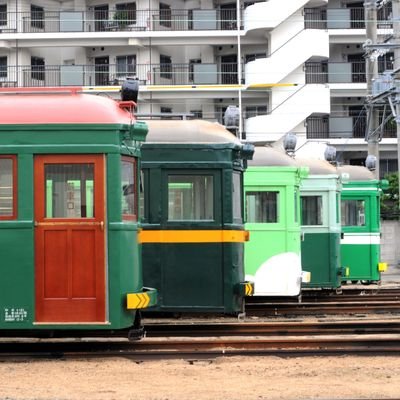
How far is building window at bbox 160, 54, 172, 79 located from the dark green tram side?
3272 cm

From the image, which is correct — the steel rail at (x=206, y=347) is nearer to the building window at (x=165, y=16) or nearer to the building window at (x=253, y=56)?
the building window at (x=253, y=56)

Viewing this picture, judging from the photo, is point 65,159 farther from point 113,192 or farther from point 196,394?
point 196,394

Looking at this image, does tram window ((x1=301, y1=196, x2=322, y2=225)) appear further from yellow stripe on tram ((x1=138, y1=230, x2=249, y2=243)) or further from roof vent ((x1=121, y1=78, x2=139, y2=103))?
roof vent ((x1=121, y1=78, x2=139, y2=103))

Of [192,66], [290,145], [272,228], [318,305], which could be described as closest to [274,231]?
[272,228]

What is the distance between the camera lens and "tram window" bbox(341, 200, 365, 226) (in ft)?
71.8

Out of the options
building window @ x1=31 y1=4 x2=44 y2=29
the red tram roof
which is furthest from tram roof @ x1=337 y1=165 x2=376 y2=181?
building window @ x1=31 y1=4 x2=44 y2=29

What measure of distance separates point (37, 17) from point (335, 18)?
1476 centimetres

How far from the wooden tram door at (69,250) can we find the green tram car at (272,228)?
18.2 ft

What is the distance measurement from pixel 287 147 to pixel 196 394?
9883mm

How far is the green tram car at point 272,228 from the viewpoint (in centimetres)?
1584

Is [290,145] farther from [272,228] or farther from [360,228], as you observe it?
[360,228]

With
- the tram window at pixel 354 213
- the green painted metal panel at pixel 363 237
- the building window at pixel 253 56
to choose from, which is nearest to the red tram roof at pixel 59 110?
the tram window at pixel 354 213

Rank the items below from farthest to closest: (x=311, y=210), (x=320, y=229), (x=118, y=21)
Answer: (x=118, y=21) → (x=311, y=210) → (x=320, y=229)

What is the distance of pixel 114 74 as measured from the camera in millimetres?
44906
